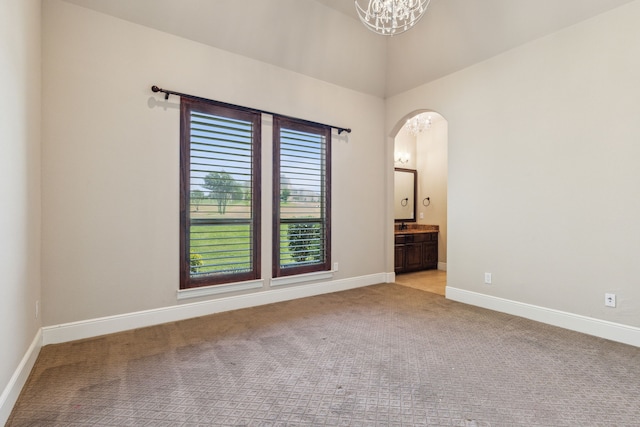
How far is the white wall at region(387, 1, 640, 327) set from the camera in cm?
285

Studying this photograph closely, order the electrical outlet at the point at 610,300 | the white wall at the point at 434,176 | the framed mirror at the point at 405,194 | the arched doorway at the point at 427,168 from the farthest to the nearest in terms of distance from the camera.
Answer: the framed mirror at the point at 405,194, the white wall at the point at 434,176, the arched doorway at the point at 427,168, the electrical outlet at the point at 610,300

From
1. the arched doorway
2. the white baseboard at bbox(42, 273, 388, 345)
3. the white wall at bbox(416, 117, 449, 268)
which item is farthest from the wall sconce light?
the white baseboard at bbox(42, 273, 388, 345)

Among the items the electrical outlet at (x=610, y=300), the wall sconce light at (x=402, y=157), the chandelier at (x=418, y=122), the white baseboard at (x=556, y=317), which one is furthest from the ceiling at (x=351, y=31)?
the white baseboard at (x=556, y=317)

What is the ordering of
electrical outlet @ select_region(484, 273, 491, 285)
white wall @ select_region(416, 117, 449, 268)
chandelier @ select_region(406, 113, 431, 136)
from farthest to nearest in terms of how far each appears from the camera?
1. white wall @ select_region(416, 117, 449, 268)
2. chandelier @ select_region(406, 113, 431, 136)
3. electrical outlet @ select_region(484, 273, 491, 285)

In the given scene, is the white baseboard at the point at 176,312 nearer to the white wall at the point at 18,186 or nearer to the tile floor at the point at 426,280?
the white wall at the point at 18,186

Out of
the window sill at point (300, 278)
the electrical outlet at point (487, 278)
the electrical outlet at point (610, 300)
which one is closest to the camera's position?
the electrical outlet at point (610, 300)

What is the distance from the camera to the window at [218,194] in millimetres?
3381

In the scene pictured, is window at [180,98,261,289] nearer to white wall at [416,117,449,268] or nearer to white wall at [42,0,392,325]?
white wall at [42,0,392,325]

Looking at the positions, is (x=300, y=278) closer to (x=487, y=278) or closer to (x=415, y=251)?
(x=487, y=278)

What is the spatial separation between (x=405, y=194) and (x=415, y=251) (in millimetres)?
1413

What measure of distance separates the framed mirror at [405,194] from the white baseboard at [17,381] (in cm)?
589

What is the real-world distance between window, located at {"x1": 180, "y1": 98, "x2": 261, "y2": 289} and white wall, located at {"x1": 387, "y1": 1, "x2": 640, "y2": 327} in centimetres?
273

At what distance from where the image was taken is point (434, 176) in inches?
267

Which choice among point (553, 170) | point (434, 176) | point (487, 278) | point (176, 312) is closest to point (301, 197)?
point (176, 312)
